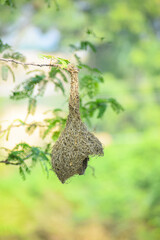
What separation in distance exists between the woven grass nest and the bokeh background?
246 millimetres

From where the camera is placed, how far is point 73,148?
1568 millimetres

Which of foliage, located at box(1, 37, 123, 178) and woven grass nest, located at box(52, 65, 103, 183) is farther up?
foliage, located at box(1, 37, 123, 178)

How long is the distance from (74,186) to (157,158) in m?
1.44

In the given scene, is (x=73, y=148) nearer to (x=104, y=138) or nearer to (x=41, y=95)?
(x=41, y=95)

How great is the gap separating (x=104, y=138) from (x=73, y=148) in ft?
23.1

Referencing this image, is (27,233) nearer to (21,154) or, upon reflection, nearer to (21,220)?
(21,220)

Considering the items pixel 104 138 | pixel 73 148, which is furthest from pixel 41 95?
pixel 104 138

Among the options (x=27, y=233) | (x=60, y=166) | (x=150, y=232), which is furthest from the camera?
(x=27, y=233)

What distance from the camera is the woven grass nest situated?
5.13 ft

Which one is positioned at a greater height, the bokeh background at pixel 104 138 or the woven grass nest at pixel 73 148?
the bokeh background at pixel 104 138

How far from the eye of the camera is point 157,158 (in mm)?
6344

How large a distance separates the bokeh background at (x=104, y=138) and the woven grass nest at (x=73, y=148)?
246mm

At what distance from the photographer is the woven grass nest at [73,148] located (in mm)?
1564

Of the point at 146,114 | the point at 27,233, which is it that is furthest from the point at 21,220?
the point at 146,114
